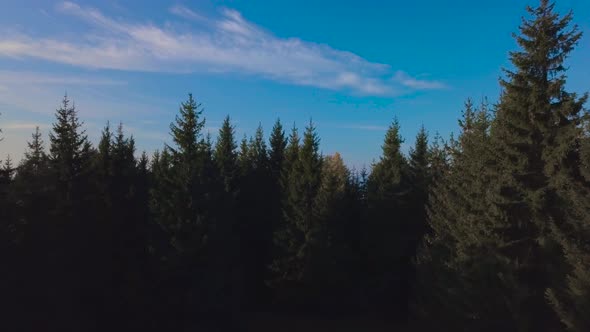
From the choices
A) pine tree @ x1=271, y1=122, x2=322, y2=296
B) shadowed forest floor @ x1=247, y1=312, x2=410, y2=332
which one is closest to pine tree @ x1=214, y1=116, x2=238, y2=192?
pine tree @ x1=271, y1=122, x2=322, y2=296

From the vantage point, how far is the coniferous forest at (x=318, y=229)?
17.3m

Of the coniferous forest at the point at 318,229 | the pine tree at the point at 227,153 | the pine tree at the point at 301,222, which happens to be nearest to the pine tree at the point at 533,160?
the coniferous forest at the point at 318,229

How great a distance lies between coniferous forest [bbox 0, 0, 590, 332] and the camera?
56.9 feet

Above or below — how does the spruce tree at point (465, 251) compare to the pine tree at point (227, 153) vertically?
below

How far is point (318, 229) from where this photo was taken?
2877 centimetres

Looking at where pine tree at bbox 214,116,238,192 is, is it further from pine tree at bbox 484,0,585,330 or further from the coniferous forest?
pine tree at bbox 484,0,585,330

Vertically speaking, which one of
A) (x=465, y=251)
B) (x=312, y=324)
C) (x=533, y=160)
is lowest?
(x=312, y=324)

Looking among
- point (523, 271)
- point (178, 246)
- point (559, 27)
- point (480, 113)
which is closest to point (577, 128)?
point (559, 27)

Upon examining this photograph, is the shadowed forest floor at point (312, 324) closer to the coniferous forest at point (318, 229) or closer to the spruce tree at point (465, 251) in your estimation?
the coniferous forest at point (318, 229)

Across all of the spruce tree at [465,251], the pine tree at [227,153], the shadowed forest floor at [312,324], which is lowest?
the shadowed forest floor at [312,324]

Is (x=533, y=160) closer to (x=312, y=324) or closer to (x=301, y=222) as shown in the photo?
(x=301, y=222)

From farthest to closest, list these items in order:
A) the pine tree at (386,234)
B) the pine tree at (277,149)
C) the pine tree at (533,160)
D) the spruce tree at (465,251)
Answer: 1. the pine tree at (277,149)
2. the pine tree at (386,234)
3. the spruce tree at (465,251)
4. the pine tree at (533,160)

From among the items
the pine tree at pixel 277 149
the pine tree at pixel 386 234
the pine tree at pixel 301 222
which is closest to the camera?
the pine tree at pixel 301 222

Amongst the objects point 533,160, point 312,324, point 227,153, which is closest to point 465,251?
point 533,160
